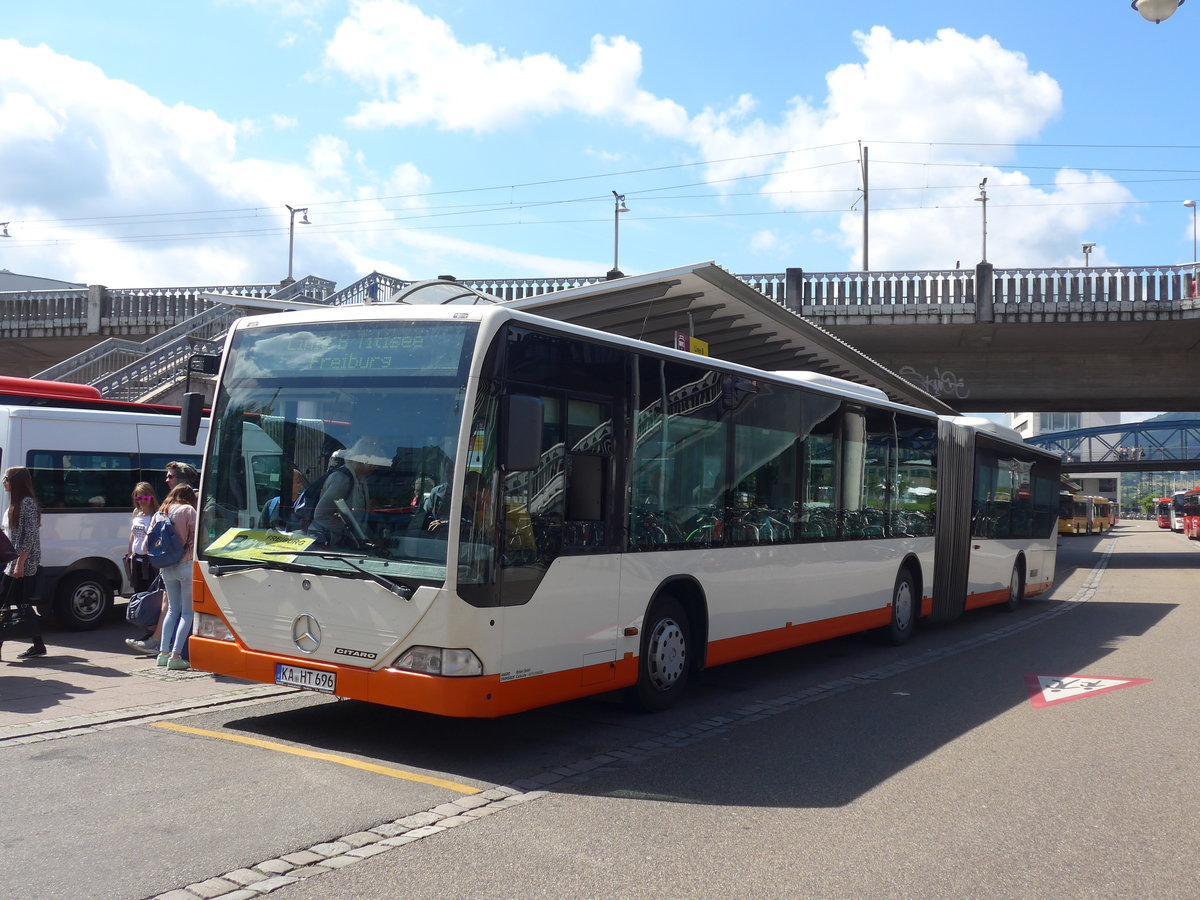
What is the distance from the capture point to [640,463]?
28.1ft

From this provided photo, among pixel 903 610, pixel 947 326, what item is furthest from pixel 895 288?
pixel 903 610

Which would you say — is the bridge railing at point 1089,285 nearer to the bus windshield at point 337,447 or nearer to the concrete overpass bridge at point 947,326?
the concrete overpass bridge at point 947,326

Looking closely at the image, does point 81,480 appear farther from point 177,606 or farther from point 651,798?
point 651,798

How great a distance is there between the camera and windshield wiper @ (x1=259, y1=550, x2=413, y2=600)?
272 inches

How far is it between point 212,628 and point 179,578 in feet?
8.23

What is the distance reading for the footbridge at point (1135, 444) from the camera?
76.6m

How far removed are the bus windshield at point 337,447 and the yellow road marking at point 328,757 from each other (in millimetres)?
1184

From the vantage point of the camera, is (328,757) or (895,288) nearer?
(328,757)

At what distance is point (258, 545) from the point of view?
7637 mm

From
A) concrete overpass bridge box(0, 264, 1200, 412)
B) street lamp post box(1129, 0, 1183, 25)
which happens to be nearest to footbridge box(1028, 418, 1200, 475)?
concrete overpass bridge box(0, 264, 1200, 412)

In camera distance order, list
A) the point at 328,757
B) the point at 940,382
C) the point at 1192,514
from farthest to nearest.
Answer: the point at 1192,514
the point at 940,382
the point at 328,757

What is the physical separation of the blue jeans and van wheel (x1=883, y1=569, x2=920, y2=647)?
8.27 metres

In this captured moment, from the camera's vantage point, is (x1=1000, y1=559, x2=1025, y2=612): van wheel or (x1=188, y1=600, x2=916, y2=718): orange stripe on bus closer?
(x1=188, y1=600, x2=916, y2=718): orange stripe on bus

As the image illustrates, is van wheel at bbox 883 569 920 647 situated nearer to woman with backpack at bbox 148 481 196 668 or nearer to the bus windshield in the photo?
woman with backpack at bbox 148 481 196 668
